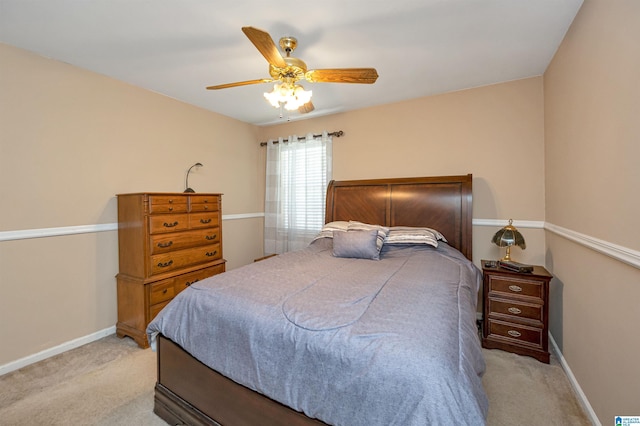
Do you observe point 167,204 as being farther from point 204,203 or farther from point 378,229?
point 378,229

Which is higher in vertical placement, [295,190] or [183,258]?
[295,190]

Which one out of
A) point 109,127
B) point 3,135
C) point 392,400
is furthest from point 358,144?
point 3,135

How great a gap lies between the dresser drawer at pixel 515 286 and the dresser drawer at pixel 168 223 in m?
3.07

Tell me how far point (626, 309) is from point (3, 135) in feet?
13.7

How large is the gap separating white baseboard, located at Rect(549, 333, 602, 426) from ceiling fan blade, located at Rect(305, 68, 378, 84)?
97.8 inches

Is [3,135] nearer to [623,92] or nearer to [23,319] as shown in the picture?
[23,319]

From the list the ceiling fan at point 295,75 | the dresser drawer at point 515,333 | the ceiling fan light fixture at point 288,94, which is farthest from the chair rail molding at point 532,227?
the ceiling fan light fixture at point 288,94

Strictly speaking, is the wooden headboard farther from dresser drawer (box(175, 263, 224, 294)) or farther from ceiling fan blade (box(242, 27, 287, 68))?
ceiling fan blade (box(242, 27, 287, 68))

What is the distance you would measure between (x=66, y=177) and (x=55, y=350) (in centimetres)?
154

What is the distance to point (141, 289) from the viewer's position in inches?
99.7

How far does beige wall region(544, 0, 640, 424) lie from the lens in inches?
48.4

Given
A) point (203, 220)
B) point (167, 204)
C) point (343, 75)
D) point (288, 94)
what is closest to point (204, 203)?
point (203, 220)

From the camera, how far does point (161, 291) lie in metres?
2.64

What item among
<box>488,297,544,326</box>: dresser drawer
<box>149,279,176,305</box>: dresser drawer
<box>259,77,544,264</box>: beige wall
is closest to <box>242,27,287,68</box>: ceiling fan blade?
<box>259,77,544,264</box>: beige wall
